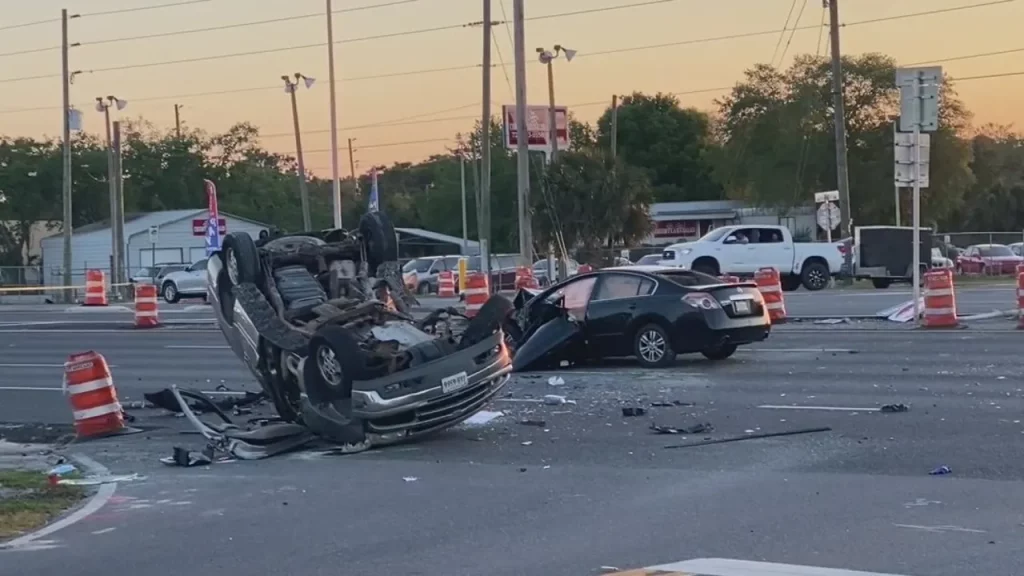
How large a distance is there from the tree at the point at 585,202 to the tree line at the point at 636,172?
0.04 meters

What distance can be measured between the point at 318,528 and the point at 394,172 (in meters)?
122

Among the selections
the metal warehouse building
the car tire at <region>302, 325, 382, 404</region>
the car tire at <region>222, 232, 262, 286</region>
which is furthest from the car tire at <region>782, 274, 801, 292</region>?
the metal warehouse building

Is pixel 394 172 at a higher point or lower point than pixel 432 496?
higher

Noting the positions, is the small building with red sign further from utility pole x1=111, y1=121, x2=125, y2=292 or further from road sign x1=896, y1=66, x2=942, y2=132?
road sign x1=896, y1=66, x2=942, y2=132

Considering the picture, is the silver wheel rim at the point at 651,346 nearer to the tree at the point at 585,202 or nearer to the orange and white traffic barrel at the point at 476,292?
the orange and white traffic barrel at the point at 476,292

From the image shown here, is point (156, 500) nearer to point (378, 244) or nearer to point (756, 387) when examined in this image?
point (378, 244)

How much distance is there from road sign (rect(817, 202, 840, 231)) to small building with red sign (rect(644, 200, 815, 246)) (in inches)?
1201

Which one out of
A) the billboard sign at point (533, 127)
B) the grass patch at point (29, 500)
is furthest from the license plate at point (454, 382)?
the billboard sign at point (533, 127)

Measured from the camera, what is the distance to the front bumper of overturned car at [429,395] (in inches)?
491

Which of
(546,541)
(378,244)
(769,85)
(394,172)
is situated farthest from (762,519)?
(394,172)

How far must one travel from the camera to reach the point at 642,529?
8.73 m

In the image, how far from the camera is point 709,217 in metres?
79.3

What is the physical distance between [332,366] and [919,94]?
44.4 ft

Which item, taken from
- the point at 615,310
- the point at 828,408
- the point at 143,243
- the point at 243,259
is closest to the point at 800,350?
the point at 615,310
